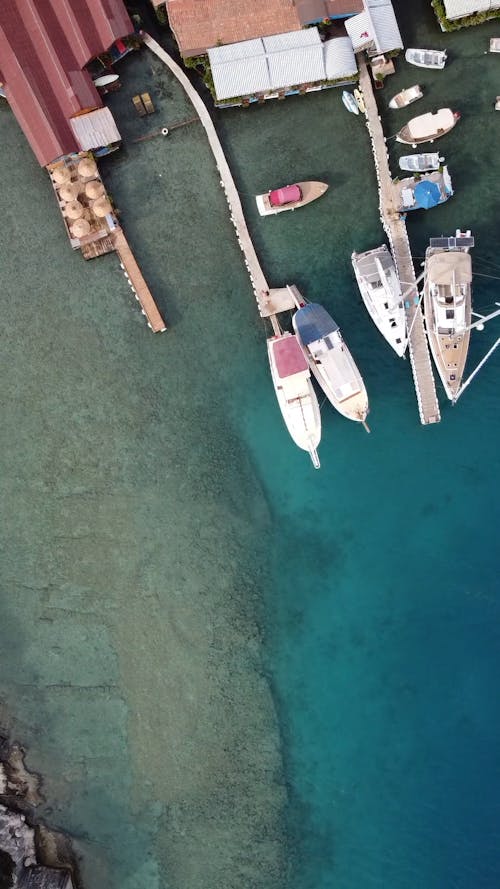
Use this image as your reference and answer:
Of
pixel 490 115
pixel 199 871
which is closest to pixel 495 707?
pixel 199 871

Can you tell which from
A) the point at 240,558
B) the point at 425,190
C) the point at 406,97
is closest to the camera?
the point at 425,190

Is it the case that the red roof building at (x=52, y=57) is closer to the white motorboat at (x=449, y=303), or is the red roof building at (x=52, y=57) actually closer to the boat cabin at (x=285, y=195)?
the boat cabin at (x=285, y=195)

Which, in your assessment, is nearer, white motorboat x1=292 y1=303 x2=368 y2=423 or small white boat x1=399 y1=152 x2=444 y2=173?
white motorboat x1=292 y1=303 x2=368 y2=423

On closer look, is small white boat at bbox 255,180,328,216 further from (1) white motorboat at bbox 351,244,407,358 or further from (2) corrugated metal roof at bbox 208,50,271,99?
(2) corrugated metal roof at bbox 208,50,271,99

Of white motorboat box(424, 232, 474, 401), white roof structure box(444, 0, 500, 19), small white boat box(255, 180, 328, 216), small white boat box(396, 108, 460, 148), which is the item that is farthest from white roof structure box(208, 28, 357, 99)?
white motorboat box(424, 232, 474, 401)

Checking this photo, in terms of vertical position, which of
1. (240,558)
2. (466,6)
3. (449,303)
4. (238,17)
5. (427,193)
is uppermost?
(238,17)

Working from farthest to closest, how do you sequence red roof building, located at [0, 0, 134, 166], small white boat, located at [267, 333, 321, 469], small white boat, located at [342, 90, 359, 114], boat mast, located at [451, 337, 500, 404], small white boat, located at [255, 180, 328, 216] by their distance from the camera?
boat mast, located at [451, 337, 500, 404] < small white boat, located at [342, 90, 359, 114] < small white boat, located at [255, 180, 328, 216] < small white boat, located at [267, 333, 321, 469] < red roof building, located at [0, 0, 134, 166]

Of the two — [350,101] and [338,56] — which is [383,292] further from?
[338,56]

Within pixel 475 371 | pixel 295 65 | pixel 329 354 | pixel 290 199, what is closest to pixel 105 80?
pixel 295 65
